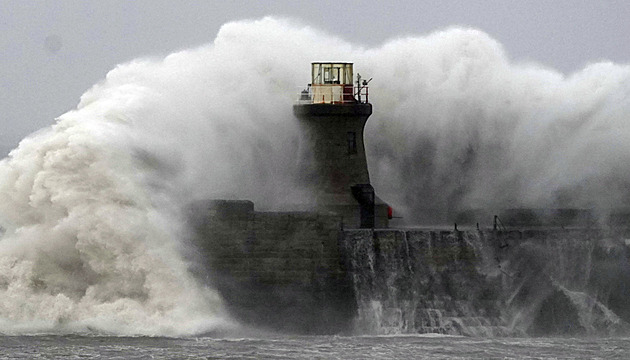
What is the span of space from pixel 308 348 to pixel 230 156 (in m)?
6.06

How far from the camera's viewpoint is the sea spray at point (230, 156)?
32188 millimetres

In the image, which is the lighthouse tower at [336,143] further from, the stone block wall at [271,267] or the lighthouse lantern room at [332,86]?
the stone block wall at [271,267]

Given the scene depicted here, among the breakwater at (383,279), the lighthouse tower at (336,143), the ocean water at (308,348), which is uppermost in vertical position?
the lighthouse tower at (336,143)

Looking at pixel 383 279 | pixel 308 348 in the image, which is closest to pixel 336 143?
pixel 383 279

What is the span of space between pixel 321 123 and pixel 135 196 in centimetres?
392

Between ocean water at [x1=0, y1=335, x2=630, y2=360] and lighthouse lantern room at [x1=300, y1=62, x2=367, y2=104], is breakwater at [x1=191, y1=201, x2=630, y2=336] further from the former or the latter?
lighthouse lantern room at [x1=300, y1=62, x2=367, y2=104]

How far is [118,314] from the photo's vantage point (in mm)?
31703

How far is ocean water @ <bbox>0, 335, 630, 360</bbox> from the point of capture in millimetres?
29188

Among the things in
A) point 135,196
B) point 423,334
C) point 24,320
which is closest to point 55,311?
point 24,320

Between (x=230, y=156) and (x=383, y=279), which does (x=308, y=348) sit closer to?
(x=383, y=279)

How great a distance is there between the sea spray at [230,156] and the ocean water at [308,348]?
1.17 meters

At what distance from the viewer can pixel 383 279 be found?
33.1m

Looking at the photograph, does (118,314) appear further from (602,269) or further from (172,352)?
(602,269)

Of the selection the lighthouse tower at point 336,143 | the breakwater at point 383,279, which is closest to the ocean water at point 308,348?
the breakwater at point 383,279
